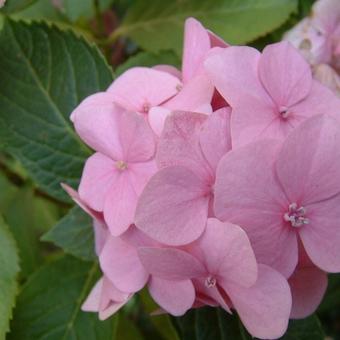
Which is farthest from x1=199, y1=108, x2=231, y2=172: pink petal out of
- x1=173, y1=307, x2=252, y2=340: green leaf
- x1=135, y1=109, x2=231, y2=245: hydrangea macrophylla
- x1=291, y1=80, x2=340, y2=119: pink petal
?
x1=173, y1=307, x2=252, y2=340: green leaf

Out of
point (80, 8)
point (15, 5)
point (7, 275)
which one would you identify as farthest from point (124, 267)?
point (80, 8)

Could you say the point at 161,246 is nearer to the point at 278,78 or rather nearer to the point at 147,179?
the point at 147,179


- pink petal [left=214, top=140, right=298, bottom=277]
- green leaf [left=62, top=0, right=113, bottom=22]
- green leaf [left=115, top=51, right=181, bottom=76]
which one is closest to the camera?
pink petal [left=214, top=140, right=298, bottom=277]

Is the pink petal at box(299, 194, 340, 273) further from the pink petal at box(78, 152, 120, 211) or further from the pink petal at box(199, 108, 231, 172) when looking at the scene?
the pink petal at box(78, 152, 120, 211)

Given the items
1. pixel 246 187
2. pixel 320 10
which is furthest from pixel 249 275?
pixel 320 10

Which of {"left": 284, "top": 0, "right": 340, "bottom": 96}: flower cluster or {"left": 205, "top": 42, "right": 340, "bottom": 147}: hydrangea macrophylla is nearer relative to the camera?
{"left": 205, "top": 42, "right": 340, "bottom": 147}: hydrangea macrophylla

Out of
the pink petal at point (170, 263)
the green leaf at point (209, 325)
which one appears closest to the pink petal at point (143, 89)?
the pink petal at point (170, 263)

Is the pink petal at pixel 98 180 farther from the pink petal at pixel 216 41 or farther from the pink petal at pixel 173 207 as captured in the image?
the pink petal at pixel 216 41
